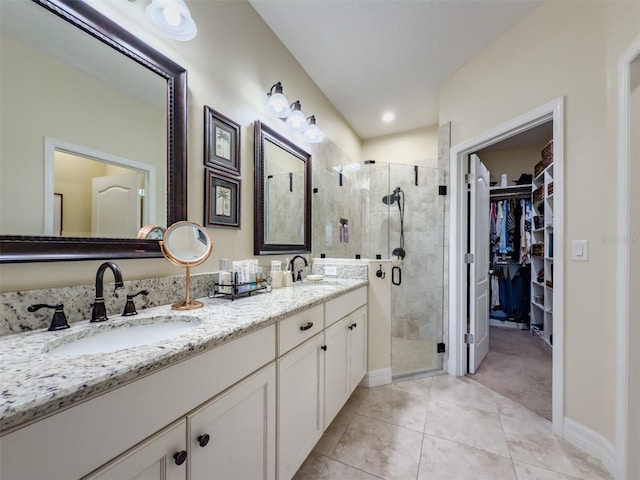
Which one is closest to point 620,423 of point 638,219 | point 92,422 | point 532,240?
point 638,219

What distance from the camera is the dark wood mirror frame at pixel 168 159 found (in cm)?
89

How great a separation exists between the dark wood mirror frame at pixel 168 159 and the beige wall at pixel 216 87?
41mm

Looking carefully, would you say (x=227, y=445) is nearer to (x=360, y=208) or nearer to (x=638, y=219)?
(x=638, y=219)

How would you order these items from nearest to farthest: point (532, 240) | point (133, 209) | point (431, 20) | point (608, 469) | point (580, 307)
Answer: point (133, 209), point (608, 469), point (580, 307), point (431, 20), point (532, 240)

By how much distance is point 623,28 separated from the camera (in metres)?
1.35

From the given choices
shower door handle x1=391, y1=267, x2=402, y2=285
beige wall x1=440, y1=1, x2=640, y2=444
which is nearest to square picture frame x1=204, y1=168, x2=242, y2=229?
shower door handle x1=391, y1=267, x2=402, y2=285

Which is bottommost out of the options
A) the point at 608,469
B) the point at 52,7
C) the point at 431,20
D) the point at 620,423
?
the point at 608,469

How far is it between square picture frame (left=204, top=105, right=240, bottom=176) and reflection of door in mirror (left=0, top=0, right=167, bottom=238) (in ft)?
1.01

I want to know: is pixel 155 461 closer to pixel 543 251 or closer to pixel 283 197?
pixel 283 197

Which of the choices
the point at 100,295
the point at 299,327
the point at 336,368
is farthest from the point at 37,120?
the point at 336,368

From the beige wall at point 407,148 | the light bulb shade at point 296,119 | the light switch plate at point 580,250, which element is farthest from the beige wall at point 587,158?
the beige wall at point 407,148

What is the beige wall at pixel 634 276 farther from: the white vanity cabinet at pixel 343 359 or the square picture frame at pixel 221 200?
the square picture frame at pixel 221 200

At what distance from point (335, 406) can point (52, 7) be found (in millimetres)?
2156

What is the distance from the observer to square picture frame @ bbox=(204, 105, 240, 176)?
4.89ft
